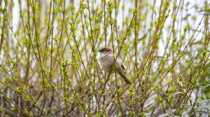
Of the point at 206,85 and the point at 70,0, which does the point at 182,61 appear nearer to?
the point at 206,85

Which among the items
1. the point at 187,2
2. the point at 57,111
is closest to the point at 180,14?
the point at 187,2

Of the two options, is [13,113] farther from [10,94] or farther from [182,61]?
[182,61]

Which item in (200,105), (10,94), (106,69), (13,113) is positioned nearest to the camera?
(200,105)

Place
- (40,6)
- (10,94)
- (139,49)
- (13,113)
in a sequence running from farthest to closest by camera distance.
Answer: (40,6) → (139,49) → (10,94) → (13,113)

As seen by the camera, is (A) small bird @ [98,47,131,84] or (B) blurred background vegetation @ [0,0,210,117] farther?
(A) small bird @ [98,47,131,84]

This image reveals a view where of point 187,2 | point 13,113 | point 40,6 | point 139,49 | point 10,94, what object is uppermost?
point 40,6

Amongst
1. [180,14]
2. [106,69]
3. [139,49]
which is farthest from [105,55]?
[180,14]

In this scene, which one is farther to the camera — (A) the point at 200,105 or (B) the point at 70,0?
(B) the point at 70,0

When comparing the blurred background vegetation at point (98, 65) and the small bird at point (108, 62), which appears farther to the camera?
the small bird at point (108, 62)

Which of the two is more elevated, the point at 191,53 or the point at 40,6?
the point at 40,6
